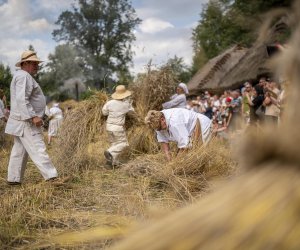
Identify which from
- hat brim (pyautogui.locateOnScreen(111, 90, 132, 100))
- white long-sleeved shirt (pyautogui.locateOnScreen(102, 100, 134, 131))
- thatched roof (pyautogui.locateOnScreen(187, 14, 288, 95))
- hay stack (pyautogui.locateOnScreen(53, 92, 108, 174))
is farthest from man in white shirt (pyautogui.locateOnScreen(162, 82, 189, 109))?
thatched roof (pyautogui.locateOnScreen(187, 14, 288, 95))

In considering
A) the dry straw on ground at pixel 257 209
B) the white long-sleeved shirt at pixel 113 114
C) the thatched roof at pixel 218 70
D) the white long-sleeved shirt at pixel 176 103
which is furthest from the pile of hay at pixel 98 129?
the thatched roof at pixel 218 70

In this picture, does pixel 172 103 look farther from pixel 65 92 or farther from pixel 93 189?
pixel 65 92

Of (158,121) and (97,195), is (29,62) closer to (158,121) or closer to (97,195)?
(158,121)

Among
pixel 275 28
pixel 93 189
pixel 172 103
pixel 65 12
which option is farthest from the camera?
pixel 65 12

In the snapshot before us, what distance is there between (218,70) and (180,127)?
27214mm

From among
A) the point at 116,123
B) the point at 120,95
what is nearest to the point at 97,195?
the point at 116,123

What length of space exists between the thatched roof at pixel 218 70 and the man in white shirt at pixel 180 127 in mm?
24208

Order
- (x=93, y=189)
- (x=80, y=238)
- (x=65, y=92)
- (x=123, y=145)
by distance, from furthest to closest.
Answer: (x=65, y=92) < (x=123, y=145) < (x=93, y=189) < (x=80, y=238)

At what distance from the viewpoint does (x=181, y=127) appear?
5617mm

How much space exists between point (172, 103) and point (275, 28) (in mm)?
7437

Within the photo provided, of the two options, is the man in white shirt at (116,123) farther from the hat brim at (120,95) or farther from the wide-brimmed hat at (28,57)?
the wide-brimmed hat at (28,57)

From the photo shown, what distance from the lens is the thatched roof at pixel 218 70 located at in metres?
30.8

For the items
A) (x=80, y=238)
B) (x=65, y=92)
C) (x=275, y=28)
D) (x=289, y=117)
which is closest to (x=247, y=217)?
(x=289, y=117)

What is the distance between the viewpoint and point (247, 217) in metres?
0.71
